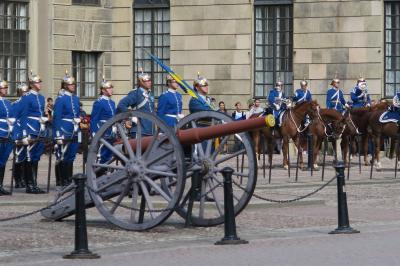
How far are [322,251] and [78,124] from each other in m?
10.5

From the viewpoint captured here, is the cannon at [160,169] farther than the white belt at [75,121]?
No

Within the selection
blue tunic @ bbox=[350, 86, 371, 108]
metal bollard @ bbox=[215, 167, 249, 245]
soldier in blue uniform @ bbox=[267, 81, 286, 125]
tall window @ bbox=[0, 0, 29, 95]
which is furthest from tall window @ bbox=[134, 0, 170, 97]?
metal bollard @ bbox=[215, 167, 249, 245]

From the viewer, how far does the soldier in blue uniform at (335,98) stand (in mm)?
39688

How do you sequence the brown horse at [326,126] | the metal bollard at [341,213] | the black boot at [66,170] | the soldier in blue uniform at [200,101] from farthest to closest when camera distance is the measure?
the brown horse at [326,126]
the black boot at [66,170]
the soldier in blue uniform at [200,101]
the metal bollard at [341,213]

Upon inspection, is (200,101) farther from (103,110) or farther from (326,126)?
(326,126)

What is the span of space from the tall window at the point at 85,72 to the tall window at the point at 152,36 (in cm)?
136

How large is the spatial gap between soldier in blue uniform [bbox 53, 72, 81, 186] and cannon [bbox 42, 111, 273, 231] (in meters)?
6.10

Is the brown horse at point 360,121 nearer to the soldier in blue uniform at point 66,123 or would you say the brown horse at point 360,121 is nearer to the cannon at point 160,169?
the soldier in blue uniform at point 66,123

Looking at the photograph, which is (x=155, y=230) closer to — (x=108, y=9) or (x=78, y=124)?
(x=78, y=124)

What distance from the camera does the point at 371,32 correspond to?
43188mm

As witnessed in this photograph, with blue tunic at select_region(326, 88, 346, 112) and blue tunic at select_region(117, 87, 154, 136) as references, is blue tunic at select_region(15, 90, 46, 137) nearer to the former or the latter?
blue tunic at select_region(117, 87, 154, 136)

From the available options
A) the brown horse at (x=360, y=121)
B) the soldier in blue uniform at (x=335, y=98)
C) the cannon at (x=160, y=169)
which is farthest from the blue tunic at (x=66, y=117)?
the soldier in blue uniform at (x=335, y=98)

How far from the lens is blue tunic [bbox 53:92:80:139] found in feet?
85.7

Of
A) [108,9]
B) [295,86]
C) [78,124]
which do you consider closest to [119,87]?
[108,9]
